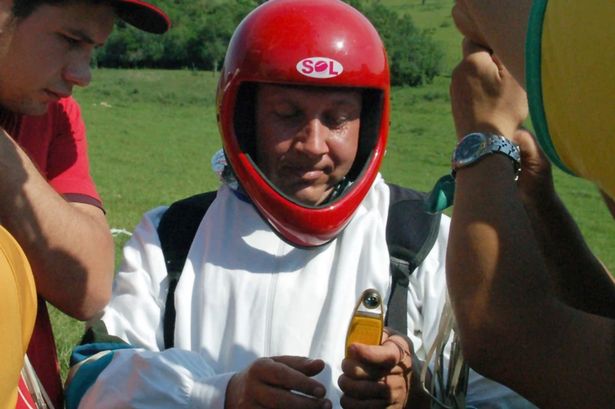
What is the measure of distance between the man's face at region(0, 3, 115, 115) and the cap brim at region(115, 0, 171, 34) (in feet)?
0.49

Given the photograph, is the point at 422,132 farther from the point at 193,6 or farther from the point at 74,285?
the point at 74,285

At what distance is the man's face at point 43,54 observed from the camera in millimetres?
2617

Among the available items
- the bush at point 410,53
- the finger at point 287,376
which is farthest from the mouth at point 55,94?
the bush at point 410,53

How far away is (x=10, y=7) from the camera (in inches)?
102

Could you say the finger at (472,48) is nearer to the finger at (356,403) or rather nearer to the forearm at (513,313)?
the forearm at (513,313)

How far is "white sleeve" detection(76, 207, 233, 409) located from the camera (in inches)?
103

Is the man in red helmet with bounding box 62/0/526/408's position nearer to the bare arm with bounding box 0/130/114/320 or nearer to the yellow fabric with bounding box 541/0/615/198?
the bare arm with bounding box 0/130/114/320

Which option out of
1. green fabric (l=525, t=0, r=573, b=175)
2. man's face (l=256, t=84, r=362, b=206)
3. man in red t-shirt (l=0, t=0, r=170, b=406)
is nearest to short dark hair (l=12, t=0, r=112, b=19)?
man in red t-shirt (l=0, t=0, r=170, b=406)

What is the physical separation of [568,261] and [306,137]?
1.00m

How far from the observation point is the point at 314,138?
2980 millimetres

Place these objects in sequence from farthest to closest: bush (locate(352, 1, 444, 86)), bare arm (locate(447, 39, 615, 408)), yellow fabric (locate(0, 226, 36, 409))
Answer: bush (locate(352, 1, 444, 86)) → bare arm (locate(447, 39, 615, 408)) → yellow fabric (locate(0, 226, 36, 409))

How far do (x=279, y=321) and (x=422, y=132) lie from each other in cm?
2826

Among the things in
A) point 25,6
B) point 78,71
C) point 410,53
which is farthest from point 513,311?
point 410,53

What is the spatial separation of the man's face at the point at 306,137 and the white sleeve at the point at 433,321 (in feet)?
1.35
